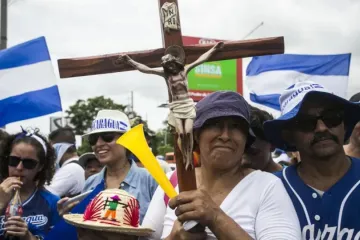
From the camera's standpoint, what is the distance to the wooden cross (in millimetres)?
2014

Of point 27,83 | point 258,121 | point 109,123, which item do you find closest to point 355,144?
point 258,121

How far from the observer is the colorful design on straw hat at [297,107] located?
7.56 ft

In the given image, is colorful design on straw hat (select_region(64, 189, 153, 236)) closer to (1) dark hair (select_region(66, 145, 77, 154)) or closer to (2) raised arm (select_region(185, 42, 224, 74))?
(2) raised arm (select_region(185, 42, 224, 74))

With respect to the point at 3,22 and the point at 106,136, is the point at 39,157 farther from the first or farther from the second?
the point at 3,22

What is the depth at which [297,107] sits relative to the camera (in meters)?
2.33

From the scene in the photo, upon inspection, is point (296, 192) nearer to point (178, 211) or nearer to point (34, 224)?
point (178, 211)

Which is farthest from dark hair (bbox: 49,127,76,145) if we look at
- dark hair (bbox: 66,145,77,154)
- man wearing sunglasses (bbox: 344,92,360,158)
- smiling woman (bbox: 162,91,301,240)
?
smiling woman (bbox: 162,91,301,240)

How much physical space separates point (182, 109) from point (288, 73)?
4479 mm

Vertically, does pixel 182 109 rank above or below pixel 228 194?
above

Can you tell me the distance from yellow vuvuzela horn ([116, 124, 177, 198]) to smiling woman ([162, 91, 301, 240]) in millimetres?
93

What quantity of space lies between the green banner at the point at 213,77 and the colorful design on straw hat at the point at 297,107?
22703 millimetres

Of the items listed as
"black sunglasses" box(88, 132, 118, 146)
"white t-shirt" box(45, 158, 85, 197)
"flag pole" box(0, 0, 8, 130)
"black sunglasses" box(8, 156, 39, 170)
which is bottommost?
"white t-shirt" box(45, 158, 85, 197)

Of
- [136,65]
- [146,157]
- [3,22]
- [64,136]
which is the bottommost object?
[64,136]

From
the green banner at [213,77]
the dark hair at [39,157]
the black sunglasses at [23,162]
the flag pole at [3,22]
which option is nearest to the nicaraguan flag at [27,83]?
the dark hair at [39,157]
